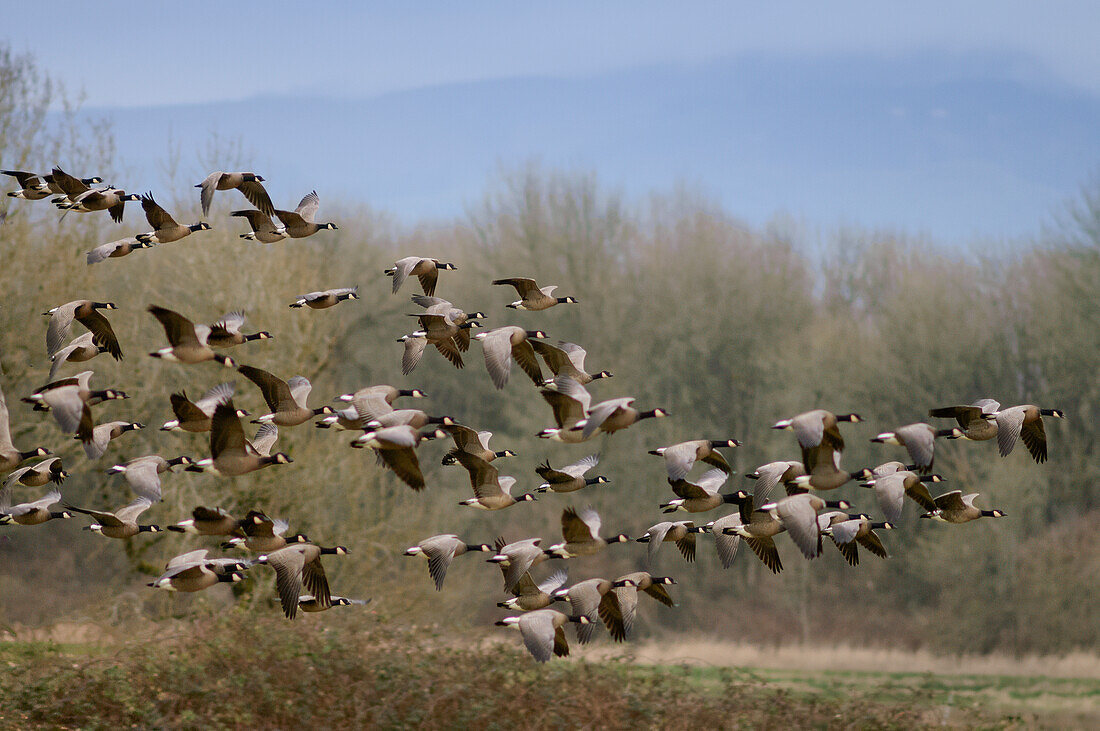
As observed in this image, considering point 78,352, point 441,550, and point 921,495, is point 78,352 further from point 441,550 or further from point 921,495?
point 921,495

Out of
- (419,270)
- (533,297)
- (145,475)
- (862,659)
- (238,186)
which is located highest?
(238,186)

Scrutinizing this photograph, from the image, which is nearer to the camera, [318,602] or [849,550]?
[318,602]

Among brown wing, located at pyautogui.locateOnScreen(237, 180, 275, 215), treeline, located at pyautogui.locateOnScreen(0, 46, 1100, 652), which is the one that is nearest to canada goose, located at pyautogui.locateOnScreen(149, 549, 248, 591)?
brown wing, located at pyautogui.locateOnScreen(237, 180, 275, 215)

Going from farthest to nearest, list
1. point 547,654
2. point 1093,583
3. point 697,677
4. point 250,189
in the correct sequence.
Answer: point 1093,583
point 697,677
point 250,189
point 547,654

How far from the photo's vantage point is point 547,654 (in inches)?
260

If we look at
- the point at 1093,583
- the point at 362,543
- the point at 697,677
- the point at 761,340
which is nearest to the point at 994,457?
the point at 1093,583

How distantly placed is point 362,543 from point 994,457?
16687 millimetres

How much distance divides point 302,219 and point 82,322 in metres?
1.74

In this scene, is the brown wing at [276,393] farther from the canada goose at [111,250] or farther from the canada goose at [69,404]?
the canada goose at [111,250]

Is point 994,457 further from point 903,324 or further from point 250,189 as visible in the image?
point 250,189

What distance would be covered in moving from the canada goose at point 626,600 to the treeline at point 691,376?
1128 cm

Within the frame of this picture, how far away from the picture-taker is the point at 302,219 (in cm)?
828

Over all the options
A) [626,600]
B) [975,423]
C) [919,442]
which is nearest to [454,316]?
[626,600]

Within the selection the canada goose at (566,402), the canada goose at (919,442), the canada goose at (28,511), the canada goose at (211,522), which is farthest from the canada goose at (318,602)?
the canada goose at (919,442)
